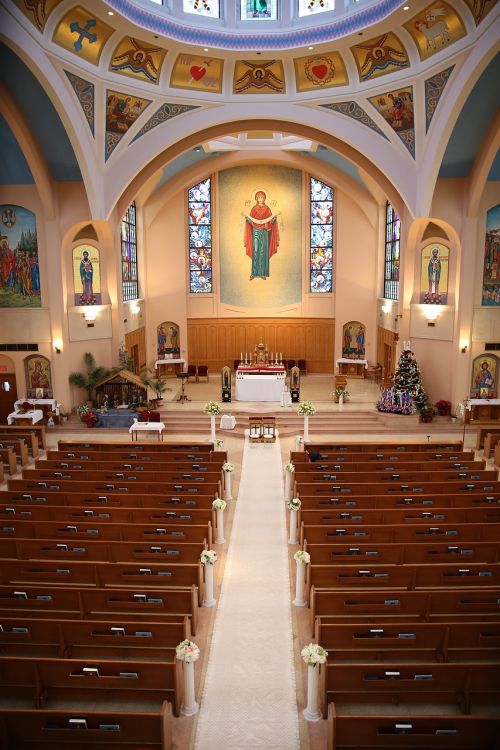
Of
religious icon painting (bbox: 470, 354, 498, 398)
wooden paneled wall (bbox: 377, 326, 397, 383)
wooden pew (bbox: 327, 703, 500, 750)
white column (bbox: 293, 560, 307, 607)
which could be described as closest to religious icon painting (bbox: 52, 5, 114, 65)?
wooden paneled wall (bbox: 377, 326, 397, 383)

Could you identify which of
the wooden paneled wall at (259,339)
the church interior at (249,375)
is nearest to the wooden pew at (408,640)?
the church interior at (249,375)

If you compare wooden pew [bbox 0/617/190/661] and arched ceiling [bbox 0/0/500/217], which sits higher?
arched ceiling [bbox 0/0/500/217]

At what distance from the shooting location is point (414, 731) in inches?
217

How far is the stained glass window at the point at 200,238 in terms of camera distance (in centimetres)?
2691

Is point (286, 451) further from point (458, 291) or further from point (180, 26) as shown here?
point (180, 26)

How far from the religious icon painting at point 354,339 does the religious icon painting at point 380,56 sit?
1112 centimetres

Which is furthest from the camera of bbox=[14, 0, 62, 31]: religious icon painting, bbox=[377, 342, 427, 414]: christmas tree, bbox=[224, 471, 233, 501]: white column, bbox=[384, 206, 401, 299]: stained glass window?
bbox=[384, 206, 401, 299]: stained glass window

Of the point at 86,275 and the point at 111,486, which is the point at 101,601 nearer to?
the point at 111,486

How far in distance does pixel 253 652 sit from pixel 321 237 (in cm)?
2197

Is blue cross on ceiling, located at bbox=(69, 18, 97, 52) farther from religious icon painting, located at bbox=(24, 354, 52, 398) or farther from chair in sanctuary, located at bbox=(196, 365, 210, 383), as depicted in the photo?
chair in sanctuary, located at bbox=(196, 365, 210, 383)

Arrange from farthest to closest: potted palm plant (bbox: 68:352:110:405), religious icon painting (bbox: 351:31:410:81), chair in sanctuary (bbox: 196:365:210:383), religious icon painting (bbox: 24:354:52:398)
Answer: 1. chair in sanctuary (bbox: 196:365:210:383)
2. potted palm plant (bbox: 68:352:110:405)
3. religious icon painting (bbox: 24:354:52:398)
4. religious icon painting (bbox: 351:31:410:81)

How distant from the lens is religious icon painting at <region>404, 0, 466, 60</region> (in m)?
15.0

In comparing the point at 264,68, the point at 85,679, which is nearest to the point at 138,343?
the point at 264,68

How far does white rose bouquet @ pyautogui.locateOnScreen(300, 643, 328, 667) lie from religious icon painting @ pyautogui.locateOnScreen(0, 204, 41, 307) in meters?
16.6
